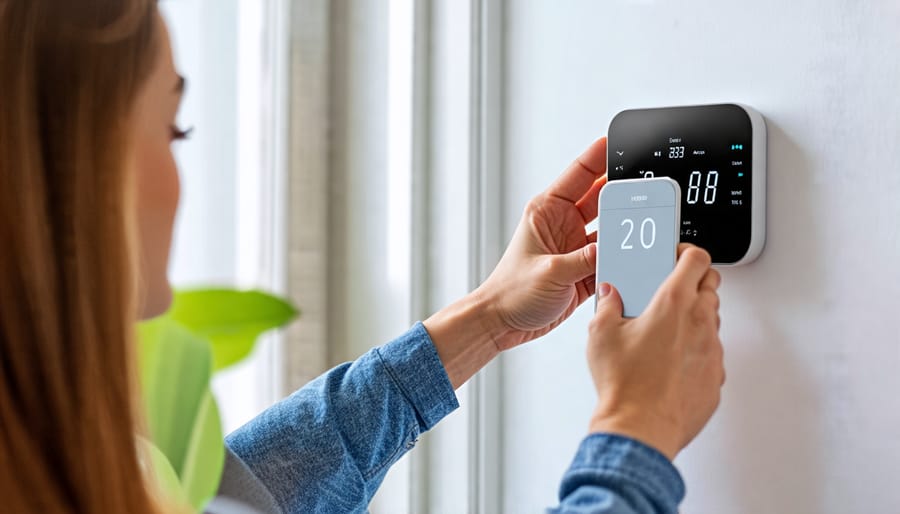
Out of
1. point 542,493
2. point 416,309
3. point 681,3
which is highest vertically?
point 681,3

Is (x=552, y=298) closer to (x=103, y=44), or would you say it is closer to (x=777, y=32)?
(x=777, y=32)

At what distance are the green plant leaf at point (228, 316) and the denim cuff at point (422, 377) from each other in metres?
0.34

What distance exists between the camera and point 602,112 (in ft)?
2.53

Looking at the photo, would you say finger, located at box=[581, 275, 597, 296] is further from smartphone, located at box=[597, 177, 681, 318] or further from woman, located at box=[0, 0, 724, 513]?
woman, located at box=[0, 0, 724, 513]

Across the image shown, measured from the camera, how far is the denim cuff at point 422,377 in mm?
733

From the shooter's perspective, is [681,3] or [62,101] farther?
[681,3]

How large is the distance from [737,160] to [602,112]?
140mm

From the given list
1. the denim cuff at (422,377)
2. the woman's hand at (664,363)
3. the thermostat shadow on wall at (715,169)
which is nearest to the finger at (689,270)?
the woman's hand at (664,363)

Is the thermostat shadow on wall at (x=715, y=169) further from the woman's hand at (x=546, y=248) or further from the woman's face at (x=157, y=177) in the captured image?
the woman's face at (x=157, y=177)

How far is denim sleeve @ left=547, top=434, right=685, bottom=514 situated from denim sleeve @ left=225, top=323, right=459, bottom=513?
240 millimetres

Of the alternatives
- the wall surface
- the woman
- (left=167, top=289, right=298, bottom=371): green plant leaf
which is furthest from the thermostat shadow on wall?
(left=167, top=289, right=298, bottom=371): green plant leaf

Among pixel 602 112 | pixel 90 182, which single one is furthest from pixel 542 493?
pixel 90 182

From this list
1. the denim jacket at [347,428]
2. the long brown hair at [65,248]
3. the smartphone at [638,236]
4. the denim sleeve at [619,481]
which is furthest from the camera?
the denim jacket at [347,428]

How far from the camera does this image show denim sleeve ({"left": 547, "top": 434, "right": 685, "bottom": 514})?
481 millimetres
